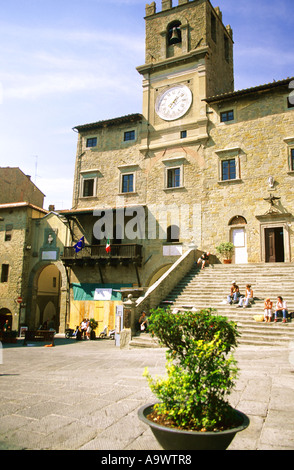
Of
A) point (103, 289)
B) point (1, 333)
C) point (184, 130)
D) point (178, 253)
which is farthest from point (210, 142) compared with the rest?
point (1, 333)

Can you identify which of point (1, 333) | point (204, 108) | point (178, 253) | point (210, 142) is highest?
point (204, 108)

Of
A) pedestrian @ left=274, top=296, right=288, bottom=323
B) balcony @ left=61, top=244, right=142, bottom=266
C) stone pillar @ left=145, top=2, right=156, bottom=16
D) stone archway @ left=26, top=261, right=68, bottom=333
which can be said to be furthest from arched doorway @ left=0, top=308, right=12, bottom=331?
stone pillar @ left=145, top=2, right=156, bottom=16

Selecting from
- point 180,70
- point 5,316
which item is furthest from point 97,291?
point 180,70

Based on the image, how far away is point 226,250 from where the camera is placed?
66.1ft

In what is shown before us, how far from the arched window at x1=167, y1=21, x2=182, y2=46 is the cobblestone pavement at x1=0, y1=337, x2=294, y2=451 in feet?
74.7

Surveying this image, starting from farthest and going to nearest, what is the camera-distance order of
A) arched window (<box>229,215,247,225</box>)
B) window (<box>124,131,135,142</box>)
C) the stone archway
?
window (<box>124,131,135,142</box>), the stone archway, arched window (<box>229,215,247,225</box>)

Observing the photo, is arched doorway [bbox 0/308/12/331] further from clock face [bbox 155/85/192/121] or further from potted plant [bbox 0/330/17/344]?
clock face [bbox 155/85/192/121]

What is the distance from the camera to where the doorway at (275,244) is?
19.4 m

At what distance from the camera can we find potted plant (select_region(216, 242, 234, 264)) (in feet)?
66.1

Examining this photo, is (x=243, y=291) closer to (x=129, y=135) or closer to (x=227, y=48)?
(x=129, y=135)

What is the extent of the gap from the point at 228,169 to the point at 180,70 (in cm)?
820
